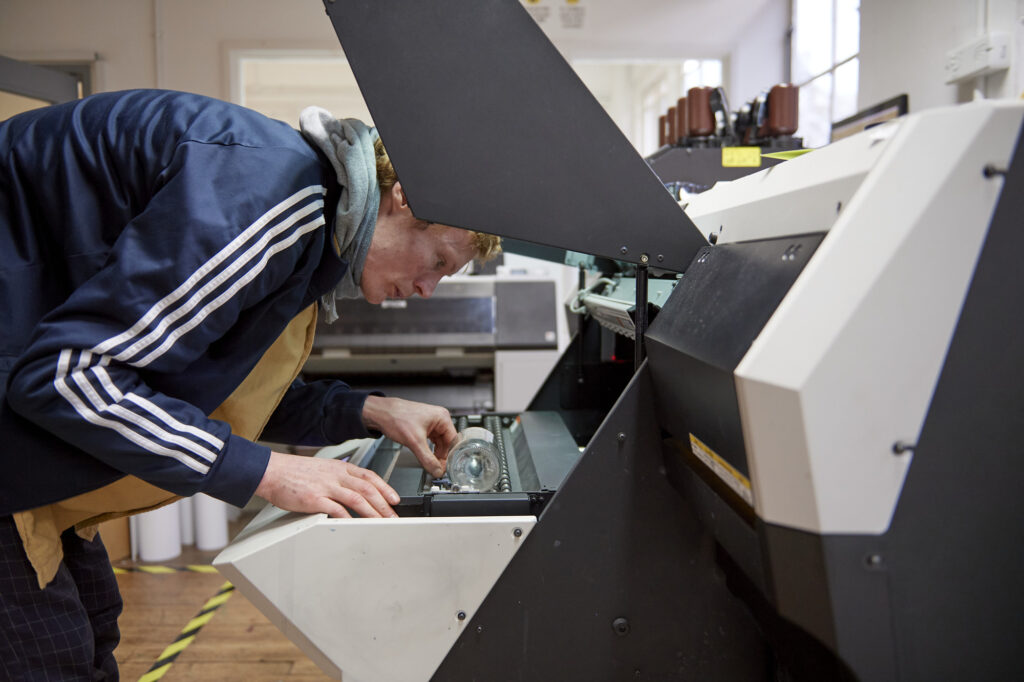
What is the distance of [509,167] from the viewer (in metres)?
0.75

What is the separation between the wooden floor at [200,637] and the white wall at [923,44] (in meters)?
2.33

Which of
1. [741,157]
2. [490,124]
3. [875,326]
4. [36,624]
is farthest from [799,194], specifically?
[741,157]

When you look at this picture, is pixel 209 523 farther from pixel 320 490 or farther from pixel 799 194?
pixel 799 194

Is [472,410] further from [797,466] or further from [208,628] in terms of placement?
[797,466]

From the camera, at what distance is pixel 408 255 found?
3.38 ft

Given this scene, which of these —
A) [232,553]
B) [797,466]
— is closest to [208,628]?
[232,553]

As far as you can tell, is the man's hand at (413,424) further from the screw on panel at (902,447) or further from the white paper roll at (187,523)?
the white paper roll at (187,523)

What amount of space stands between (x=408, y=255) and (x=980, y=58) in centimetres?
175

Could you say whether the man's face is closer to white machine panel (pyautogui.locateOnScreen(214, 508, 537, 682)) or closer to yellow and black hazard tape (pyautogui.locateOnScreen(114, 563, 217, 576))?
white machine panel (pyautogui.locateOnScreen(214, 508, 537, 682))

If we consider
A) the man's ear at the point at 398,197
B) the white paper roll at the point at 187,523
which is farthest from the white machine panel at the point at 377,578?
the white paper roll at the point at 187,523

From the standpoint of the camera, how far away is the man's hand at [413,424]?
115cm

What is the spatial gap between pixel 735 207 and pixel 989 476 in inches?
14.9

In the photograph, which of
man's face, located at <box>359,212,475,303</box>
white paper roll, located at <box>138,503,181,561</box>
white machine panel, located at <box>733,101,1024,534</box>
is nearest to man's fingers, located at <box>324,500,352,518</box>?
man's face, located at <box>359,212,475,303</box>

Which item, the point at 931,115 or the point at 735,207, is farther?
the point at 735,207
